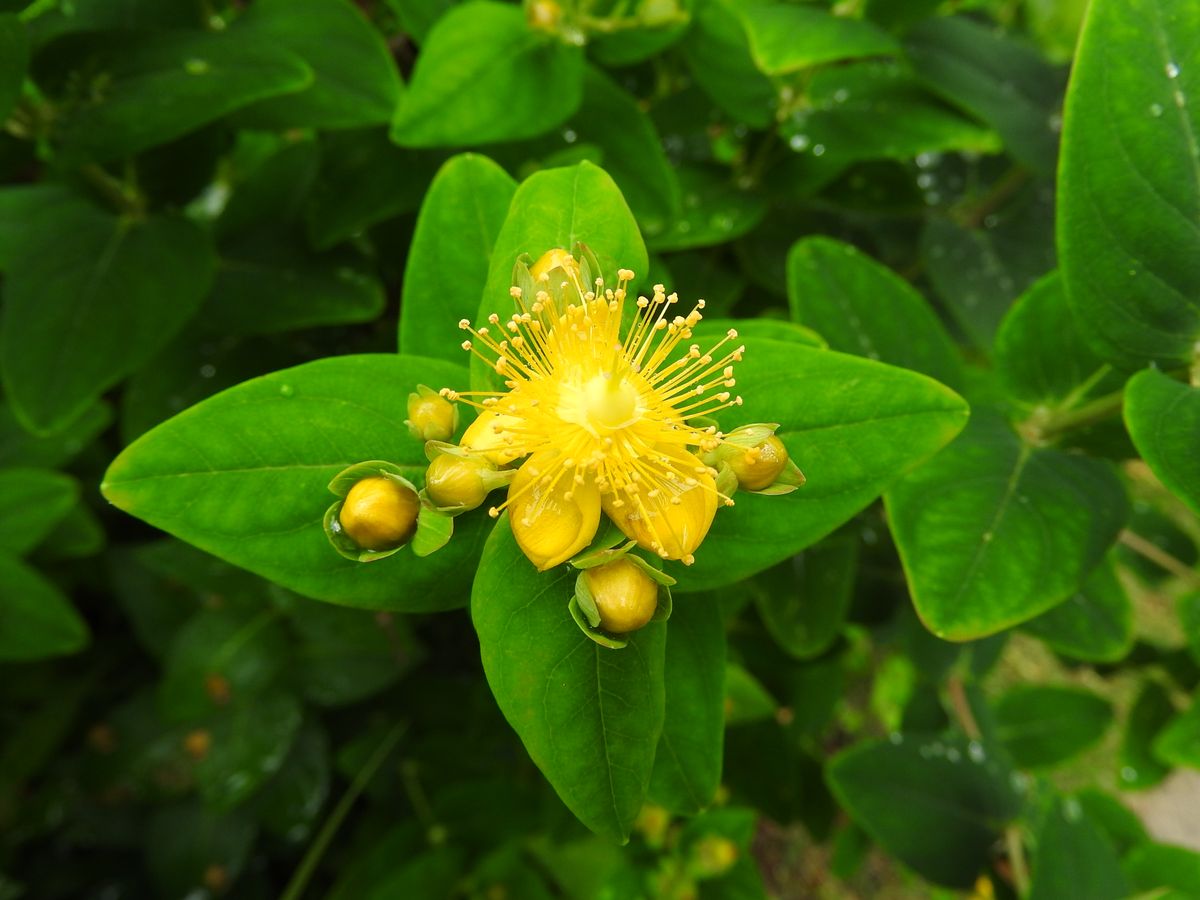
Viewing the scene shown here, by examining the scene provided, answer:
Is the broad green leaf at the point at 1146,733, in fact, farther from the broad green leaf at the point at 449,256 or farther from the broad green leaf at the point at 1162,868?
the broad green leaf at the point at 449,256

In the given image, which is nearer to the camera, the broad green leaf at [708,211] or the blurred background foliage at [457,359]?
the blurred background foliage at [457,359]

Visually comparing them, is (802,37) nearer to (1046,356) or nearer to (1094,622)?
(1046,356)

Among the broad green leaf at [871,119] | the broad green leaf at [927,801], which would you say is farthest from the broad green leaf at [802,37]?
the broad green leaf at [927,801]

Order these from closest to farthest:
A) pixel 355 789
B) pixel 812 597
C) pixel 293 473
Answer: pixel 293 473, pixel 812 597, pixel 355 789

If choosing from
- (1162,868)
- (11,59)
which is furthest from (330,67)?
(1162,868)

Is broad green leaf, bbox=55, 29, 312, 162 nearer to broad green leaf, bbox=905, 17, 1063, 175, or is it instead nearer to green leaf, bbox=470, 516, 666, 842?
green leaf, bbox=470, 516, 666, 842

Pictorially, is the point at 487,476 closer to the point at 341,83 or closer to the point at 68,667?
the point at 341,83
